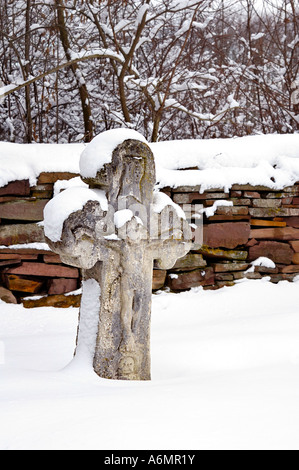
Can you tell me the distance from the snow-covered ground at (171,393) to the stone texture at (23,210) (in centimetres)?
96

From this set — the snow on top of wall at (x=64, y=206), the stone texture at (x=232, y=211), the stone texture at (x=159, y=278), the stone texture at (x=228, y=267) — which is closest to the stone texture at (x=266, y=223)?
the stone texture at (x=232, y=211)

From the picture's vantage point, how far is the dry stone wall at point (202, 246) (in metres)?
3.94

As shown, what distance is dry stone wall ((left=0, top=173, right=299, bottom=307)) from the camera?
3.94 m

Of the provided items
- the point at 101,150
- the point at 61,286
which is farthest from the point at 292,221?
the point at 101,150

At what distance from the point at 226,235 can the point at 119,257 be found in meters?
2.22

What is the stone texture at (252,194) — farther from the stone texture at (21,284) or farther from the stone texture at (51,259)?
the stone texture at (21,284)

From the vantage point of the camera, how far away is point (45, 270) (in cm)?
398

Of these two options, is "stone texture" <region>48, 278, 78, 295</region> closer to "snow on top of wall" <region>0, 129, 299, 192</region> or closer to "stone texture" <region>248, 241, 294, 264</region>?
"snow on top of wall" <region>0, 129, 299, 192</region>

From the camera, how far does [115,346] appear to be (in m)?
2.20

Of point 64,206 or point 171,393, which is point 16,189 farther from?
point 171,393

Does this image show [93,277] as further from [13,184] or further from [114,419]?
[13,184]

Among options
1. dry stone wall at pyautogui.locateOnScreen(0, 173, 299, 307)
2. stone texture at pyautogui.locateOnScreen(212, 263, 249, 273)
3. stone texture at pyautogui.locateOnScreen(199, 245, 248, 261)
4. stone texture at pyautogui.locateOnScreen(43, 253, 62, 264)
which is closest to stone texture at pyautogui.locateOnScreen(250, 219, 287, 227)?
Answer: dry stone wall at pyautogui.locateOnScreen(0, 173, 299, 307)

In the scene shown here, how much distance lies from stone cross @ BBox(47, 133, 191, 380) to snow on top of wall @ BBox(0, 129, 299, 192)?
5.89ft
